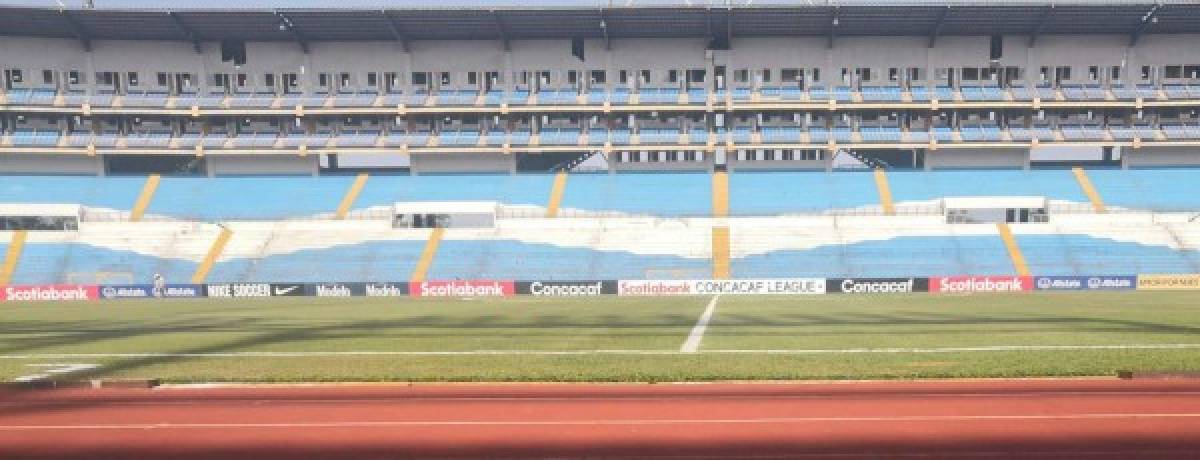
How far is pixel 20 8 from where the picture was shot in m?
42.5

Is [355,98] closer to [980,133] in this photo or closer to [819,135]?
[819,135]

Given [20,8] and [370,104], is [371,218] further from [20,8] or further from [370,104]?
[20,8]

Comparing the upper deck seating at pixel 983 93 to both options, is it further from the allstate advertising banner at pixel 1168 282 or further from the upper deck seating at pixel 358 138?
the upper deck seating at pixel 358 138

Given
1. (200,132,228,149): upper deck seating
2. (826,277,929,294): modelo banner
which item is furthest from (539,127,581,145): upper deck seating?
(826,277,929,294): modelo banner

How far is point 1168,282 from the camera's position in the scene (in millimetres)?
33875

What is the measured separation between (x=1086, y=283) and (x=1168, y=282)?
12.7 feet

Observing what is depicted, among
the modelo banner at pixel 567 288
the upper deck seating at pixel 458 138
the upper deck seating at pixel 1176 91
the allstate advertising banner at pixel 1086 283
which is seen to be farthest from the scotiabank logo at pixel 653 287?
the upper deck seating at pixel 1176 91

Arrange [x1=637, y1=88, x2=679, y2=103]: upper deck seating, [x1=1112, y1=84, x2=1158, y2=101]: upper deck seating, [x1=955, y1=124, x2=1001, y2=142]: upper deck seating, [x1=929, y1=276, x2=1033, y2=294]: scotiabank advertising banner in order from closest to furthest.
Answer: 1. [x1=929, y1=276, x2=1033, y2=294]: scotiabank advertising banner
2. [x1=1112, y1=84, x2=1158, y2=101]: upper deck seating
3. [x1=955, y1=124, x2=1001, y2=142]: upper deck seating
4. [x1=637, y1=88, x2=679, y2=103]: upper deck seating

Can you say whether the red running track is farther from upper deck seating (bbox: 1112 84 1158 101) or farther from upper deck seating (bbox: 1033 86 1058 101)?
upper deck seating (bbox: 1112 84 1158 101)

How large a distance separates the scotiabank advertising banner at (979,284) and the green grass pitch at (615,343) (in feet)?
33.6

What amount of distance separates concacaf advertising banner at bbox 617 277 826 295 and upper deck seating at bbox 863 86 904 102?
57.8 feet

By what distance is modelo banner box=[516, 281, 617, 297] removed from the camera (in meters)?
35.1

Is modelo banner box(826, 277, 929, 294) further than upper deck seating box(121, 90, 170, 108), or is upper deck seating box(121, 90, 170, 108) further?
upper deck seating box(121, 90, 170, 108)

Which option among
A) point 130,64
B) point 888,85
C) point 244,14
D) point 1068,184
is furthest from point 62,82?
point 1068,184
